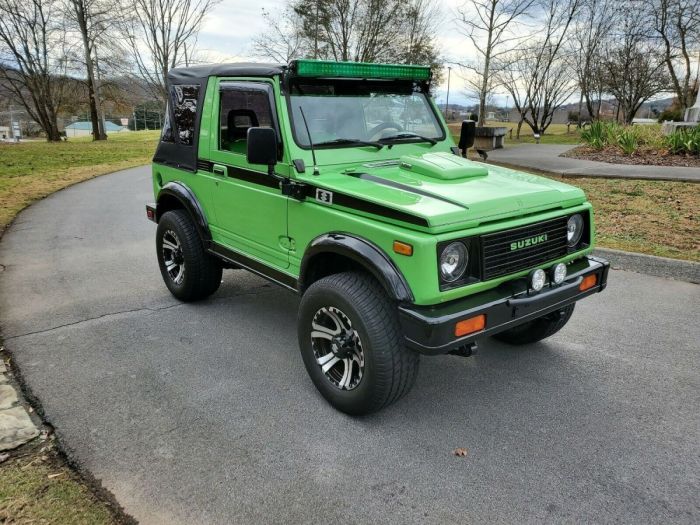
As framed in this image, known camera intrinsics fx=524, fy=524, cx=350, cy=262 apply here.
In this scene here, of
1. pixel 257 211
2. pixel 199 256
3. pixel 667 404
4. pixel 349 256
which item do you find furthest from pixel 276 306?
pixel 667 404

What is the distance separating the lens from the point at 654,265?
19.0ft

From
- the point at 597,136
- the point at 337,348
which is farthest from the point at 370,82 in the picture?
the point at 597,136

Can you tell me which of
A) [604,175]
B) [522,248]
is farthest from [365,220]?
[604,175]

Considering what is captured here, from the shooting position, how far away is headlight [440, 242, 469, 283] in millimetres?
2803

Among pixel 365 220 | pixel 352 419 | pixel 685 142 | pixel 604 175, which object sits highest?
pixel 685 142

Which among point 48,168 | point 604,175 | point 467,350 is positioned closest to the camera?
point 467,350

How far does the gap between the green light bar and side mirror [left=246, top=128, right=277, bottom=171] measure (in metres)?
0.55

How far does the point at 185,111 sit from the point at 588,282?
3.52 metres

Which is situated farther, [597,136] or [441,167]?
[597,136]

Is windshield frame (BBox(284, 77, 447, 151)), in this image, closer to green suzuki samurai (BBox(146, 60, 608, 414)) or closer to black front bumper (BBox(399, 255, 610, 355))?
green suzuki samurai (BBox(146, 60, 608, 414))

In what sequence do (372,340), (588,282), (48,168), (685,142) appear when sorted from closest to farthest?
(372,340), (588,282), (685,142), (48,168)

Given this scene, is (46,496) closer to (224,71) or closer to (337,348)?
(337,348)

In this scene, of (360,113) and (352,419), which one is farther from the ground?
(360,113)

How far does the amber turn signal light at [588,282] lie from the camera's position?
11.1 feet
